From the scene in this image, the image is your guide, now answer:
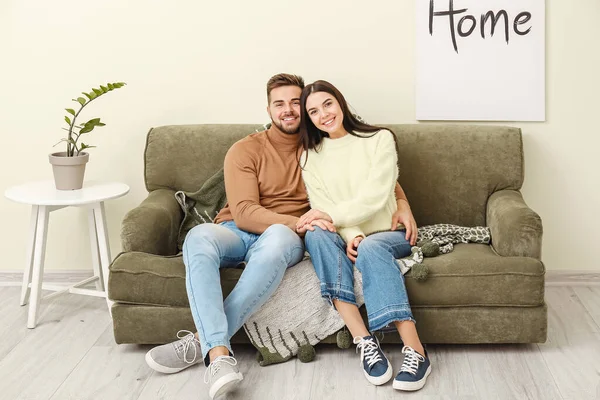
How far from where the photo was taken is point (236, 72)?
3.49 m

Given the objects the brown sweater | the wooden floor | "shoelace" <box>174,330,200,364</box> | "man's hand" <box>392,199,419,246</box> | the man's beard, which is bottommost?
the wooden floor

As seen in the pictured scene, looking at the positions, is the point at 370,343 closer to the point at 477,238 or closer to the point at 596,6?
the point at 477,238

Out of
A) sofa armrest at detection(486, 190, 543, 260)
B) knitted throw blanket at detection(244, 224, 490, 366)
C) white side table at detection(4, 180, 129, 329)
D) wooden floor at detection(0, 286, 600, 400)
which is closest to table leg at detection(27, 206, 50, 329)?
white side table at detection(4, 180, 129, 329)

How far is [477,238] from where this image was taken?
120 inches

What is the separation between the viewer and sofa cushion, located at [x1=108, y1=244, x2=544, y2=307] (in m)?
2.71

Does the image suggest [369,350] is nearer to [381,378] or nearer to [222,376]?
[381,378]

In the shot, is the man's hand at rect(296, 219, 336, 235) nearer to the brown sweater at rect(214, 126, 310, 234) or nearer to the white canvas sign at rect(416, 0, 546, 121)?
the brown sweater at rect(214, 126, 310, 234)

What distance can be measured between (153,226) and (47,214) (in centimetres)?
52

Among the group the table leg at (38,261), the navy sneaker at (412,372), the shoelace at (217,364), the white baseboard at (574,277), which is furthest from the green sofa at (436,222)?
the white baseboard at (574,277)

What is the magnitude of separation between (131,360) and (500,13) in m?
2.09

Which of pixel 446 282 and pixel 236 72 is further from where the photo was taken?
pixel 236 72

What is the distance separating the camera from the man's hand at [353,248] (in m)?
2.77

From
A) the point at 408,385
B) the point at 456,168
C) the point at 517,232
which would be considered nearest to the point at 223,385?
the point at 408,385

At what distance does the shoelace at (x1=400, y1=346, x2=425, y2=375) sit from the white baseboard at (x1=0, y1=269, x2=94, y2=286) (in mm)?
1777
